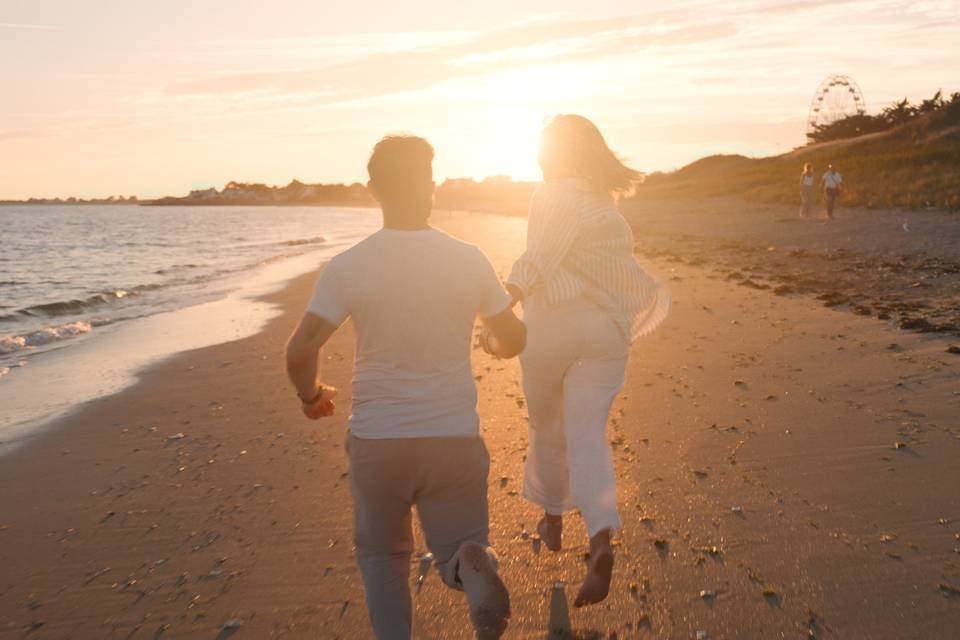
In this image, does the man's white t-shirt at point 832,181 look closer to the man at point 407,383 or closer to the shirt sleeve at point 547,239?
the shirt sleeve at point 547,239

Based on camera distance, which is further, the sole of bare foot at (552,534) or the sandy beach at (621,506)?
the sole of bare foot at (552,534)

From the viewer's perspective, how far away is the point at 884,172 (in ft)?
114

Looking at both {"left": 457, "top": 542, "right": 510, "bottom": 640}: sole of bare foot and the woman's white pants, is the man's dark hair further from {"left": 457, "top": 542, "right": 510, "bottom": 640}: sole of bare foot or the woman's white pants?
{"left": 457, "top": 542, "right": 510, "bottom": 640}: sole of bare foot

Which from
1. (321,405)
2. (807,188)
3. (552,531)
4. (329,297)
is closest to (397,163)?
(329,297)

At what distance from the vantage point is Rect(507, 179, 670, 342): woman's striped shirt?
11.7 ft

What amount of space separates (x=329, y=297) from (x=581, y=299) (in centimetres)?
137

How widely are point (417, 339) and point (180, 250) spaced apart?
40.4 m

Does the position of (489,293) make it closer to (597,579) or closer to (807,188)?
(597,579)

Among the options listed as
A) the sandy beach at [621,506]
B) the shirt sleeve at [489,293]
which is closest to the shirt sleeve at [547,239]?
the shirt sleeve at [489,293]

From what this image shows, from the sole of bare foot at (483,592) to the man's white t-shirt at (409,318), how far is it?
41 centimetres

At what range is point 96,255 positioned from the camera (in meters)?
38.3

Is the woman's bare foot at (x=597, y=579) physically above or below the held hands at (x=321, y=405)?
below

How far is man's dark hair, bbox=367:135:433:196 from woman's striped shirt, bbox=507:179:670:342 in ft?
3.28

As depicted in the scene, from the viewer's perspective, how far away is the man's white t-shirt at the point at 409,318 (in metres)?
2.62
